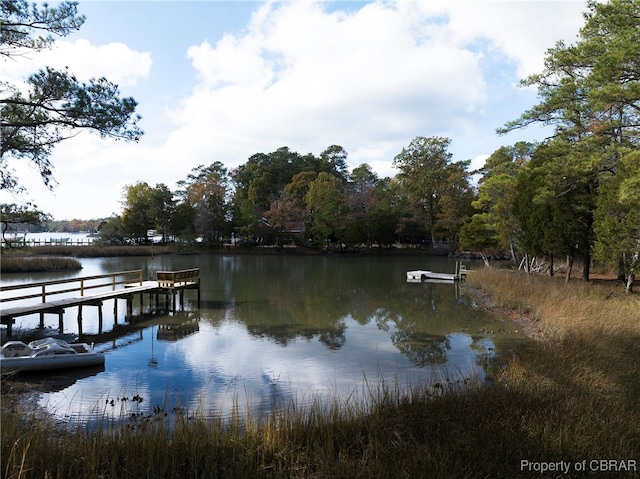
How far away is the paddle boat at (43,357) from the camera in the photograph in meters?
8.91

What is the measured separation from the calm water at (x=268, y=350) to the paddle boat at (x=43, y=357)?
31 cm

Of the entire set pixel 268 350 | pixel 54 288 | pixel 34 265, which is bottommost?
pixel 54 288

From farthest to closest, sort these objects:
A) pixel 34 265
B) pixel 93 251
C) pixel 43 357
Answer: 1. pixel 93 251
2. pixel 34 265
3. pixel 43 357

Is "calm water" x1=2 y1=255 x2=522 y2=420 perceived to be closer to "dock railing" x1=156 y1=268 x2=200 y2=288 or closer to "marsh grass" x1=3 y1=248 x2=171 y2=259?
"dock railing" x1=156 y1=268 x2=200 y2=288

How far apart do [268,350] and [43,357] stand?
4.82 metres

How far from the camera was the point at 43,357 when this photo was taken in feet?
30.0

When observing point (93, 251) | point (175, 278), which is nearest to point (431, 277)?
point (175, 278)

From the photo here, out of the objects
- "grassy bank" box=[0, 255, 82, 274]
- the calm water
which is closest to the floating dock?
the calm water

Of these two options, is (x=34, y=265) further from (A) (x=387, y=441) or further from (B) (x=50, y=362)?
(A) (x=387, y=441)

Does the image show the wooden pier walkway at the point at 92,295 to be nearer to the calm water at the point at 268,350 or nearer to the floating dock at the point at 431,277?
the calm water at the point at 268,350

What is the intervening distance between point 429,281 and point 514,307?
486 inches

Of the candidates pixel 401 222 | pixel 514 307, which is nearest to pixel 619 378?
pixel 514 307

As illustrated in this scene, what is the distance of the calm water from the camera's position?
7930 millimetres

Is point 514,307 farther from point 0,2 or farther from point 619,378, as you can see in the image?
point 0,2
